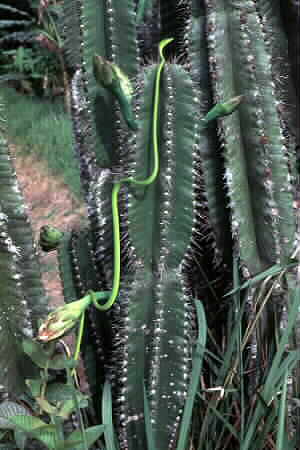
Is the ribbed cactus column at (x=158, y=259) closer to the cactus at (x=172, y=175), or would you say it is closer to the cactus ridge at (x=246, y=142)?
the cactus at (x=172, y=175)

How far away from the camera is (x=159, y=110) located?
3.37 ft

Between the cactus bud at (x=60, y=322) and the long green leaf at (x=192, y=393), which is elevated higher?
the cactus bud at (x=60, y=322)

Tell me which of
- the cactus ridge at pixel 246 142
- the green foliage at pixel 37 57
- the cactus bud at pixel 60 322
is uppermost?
the green foliage at pixel 37 57

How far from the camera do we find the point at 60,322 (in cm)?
84

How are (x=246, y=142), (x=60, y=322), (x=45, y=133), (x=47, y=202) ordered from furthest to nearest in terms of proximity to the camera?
(x=45, y=133)
(x=47, y=202)
(x=246, y=142)
(x=60, y=322)

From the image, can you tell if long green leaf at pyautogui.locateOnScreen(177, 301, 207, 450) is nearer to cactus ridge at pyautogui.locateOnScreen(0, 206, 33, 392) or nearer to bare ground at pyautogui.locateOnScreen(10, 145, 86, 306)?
cactus ridge at pyautogui.locateOnScreen(0, 206, 33, 392)

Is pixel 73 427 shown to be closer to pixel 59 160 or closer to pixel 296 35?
pixel 296 35

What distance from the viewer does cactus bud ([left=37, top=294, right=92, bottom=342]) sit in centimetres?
83

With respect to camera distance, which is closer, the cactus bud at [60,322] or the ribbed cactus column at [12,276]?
the cactus bud at [60,322]

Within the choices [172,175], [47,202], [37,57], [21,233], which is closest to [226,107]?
[172,175]

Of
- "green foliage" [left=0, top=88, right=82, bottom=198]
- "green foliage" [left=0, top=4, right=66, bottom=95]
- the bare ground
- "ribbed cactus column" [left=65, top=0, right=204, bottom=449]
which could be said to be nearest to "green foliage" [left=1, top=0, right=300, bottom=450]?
"ribbed cactus column" [left=65, top=0, right=204, bottom=449]

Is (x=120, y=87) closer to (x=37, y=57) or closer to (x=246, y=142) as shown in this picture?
(x=246, y=142)

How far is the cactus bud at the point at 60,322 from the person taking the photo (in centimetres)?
83

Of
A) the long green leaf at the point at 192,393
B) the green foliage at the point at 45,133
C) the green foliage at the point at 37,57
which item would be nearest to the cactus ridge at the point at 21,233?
the long green leaf at the point at 192,393
